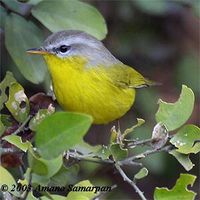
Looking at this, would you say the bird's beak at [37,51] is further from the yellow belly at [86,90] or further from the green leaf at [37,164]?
the green leaf at [37,164]

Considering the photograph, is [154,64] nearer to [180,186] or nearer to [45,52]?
[45,52]

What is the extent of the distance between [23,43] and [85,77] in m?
0.35

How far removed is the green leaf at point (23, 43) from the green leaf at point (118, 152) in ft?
2.81

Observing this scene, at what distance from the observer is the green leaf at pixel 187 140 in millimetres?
2180

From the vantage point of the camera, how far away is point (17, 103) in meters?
2.32

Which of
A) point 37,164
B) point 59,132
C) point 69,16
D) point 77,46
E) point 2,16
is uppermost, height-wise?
point 59,132

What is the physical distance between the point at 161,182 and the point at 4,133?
7.86 feet

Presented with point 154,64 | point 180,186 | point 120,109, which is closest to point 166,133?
point 180,186

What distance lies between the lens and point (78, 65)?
3131 millimetres

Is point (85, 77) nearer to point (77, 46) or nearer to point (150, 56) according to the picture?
point (77, 46)

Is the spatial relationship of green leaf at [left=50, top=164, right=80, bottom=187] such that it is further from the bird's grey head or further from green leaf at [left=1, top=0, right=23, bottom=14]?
green leaf at [left=1, top=0, right=23, bottom=14]

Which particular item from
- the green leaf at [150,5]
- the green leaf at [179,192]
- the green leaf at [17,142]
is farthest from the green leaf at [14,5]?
the green leaf at [179,192]

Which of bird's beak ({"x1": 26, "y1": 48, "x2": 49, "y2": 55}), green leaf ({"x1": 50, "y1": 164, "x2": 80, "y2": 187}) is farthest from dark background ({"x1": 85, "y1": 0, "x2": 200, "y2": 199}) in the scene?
green leaf ({"x1": 50, "y1": 164, "x2": 80, "y2": 187})

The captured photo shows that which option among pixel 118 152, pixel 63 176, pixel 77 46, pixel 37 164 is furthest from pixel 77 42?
pixel 37 164
